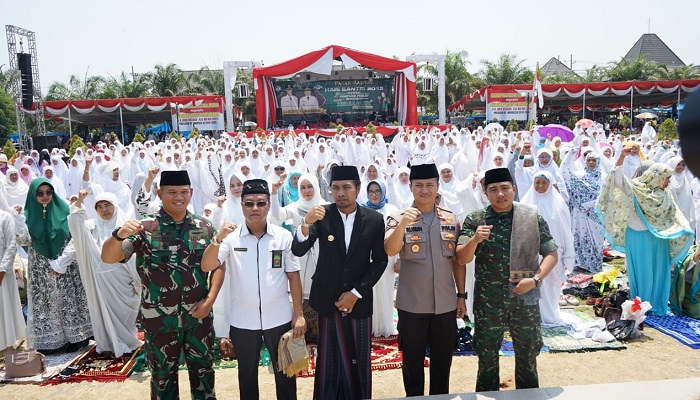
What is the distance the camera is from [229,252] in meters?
2.77

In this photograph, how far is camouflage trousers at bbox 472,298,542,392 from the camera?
2.82m

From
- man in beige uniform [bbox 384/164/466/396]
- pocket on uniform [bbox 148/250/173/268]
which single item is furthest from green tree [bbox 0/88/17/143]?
man in beige uniform [bbox 384/164/466/396]

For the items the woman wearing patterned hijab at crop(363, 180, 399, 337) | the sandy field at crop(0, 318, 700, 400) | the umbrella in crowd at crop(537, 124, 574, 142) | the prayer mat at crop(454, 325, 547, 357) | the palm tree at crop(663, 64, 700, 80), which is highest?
the palm tree at crop(663, 64, 700, 80)

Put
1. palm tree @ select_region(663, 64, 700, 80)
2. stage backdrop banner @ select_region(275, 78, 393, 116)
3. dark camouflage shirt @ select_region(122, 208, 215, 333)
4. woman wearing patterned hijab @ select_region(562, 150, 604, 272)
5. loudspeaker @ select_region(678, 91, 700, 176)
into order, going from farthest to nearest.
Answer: palm tree @ select_region(663, 64, 700, 80)
stage backdrop banner @ select_region(275, 78, 393, 116)
woman wearing patterned hijab @ select_region(562, 150, 604, 272)
dark camouflage shirt @ select_region(122, 208, 215, 333)
loudspeaker @ select_region(678, 91, 700, 176)

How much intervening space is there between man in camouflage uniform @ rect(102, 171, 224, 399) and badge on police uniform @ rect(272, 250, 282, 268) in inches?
11.0

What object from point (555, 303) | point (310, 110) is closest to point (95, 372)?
point (555, 303)

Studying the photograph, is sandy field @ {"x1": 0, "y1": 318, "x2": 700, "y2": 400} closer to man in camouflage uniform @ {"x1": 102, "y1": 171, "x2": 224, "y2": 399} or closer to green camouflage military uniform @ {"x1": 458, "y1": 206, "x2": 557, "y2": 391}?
green camouflage military uniform @ {"x1": 458, "y1": 206, "x2": 557, "y2": 391}

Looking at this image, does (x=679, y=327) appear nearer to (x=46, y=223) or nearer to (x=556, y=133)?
(x=46, y=223)

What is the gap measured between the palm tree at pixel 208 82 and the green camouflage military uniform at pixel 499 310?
3242 centimetres

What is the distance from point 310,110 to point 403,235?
26920 mm

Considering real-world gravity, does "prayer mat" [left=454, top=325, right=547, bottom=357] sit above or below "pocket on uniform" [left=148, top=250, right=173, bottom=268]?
below

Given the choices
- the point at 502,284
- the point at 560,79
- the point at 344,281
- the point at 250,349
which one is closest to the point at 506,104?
the point at 560,79

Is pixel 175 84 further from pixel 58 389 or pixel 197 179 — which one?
pixel 58 389

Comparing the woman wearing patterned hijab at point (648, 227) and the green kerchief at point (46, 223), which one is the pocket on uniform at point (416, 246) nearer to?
the woman wearing patterned hijab at point (648, 227)
